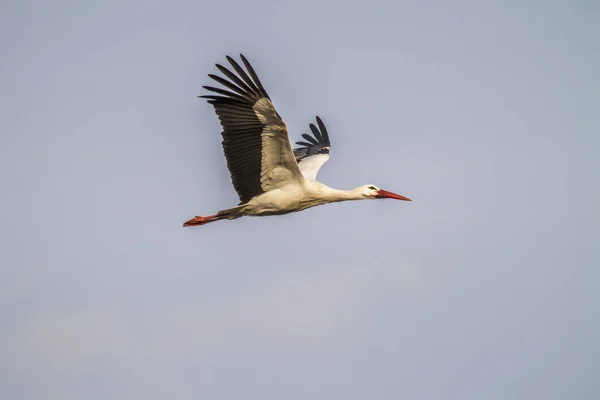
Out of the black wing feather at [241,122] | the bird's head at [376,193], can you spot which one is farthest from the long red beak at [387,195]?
the black wing feather at [241,122]

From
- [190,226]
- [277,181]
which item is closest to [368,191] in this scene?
[277,181]

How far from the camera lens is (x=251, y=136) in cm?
1878

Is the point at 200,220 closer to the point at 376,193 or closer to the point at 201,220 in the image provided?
the point at 201,220

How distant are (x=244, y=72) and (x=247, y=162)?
1703mm

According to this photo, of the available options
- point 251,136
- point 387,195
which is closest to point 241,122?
point 251,136

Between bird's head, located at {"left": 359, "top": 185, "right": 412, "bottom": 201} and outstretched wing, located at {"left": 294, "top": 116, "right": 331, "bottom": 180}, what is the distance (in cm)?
110

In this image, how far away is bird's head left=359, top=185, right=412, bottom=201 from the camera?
2067 cm

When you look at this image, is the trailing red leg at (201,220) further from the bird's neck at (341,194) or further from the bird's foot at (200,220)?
the bird's neck at (341,194)

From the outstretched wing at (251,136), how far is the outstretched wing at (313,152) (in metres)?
1.84

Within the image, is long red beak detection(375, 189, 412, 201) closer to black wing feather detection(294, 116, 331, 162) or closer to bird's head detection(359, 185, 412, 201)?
bird's head detection(359, 185, 412, 201)

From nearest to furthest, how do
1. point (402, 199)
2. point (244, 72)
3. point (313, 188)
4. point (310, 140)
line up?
point (244, 72)
point (313, 188)
point (402, 199)
point (310, 140)

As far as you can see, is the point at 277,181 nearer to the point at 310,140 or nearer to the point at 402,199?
the point at 402,199

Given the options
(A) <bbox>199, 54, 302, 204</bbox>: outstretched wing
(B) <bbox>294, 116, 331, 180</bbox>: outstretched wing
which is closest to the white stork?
(A) <bbox>199, 54, 302, 204</bbox>: outstretched wing

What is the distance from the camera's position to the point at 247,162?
19203mm
